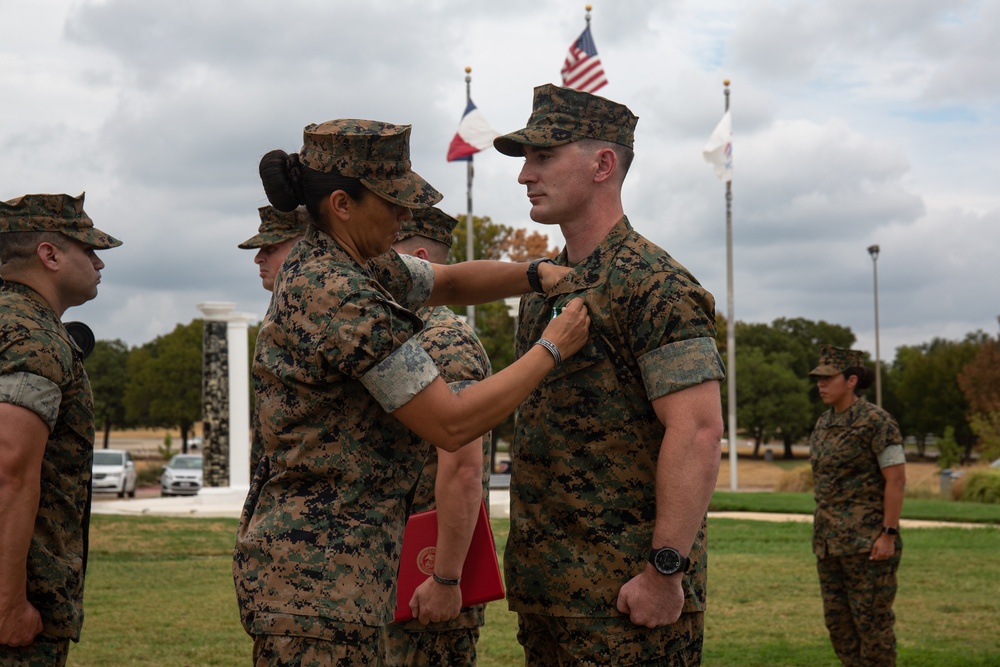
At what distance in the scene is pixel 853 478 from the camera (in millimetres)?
8719

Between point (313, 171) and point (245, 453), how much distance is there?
25378 millimetres

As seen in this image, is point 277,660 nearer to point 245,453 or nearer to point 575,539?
point 575,539

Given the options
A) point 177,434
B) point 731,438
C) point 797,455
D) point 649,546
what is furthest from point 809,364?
point 649,546

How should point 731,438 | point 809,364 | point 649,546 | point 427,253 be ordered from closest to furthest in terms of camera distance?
point 649,546 → point 427,253 → point 731,438 → point 809,364

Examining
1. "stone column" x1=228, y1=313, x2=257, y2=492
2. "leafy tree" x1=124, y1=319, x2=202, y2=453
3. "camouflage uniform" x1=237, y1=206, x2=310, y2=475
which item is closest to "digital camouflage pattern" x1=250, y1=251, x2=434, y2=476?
"camouflage uniform" x1=237, y1=206, x2=310, y2=475

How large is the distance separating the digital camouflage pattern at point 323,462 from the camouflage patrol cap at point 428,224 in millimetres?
1741

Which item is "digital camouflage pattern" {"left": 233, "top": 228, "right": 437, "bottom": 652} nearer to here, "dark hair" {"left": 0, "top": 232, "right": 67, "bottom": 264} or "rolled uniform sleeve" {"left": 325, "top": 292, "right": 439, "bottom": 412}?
"rolled uniform sleeve" {"left": 325, "top": 292, "right": 439, "bottom": 412}

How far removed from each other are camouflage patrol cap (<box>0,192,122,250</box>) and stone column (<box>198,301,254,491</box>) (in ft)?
76.1

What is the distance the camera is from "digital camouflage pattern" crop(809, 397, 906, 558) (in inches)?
333

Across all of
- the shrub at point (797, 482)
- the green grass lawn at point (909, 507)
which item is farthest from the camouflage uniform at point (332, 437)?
the shrub at point (797, 482)

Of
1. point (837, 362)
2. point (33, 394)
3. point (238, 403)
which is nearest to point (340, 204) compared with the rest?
point (33, 394)

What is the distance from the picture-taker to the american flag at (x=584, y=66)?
25.3m

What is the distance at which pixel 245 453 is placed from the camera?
27.8 m

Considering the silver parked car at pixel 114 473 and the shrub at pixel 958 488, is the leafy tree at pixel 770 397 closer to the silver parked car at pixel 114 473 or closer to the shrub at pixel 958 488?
the shrub at pixel 958 488
